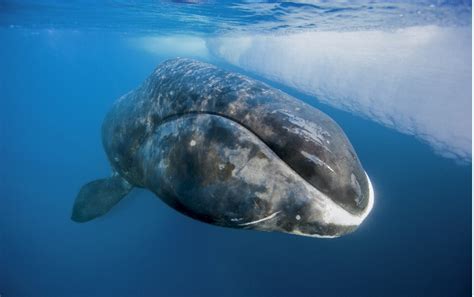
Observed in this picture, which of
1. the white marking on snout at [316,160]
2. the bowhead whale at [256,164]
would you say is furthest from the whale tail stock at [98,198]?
the white marking on snout at [316,160]

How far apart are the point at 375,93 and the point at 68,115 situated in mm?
54704

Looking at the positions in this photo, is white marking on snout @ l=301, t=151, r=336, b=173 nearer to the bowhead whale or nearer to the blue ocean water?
the bowhead whale

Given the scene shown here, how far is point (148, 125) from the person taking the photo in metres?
4.40

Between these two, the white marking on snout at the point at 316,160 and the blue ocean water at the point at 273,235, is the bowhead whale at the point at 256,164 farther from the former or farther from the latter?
the blue ocean water at the point at 273,235

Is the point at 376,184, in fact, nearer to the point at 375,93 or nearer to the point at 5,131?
the point at 375,93

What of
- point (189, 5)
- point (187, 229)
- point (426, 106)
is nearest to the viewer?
point (187, 229)

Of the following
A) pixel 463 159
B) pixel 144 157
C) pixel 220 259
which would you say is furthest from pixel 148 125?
pixel 463 159

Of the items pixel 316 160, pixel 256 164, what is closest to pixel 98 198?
pixel 256 164

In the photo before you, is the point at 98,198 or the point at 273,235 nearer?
the point at 98,198

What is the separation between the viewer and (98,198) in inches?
335

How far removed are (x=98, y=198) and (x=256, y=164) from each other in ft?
24.5

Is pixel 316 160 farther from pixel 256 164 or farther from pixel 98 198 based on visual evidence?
pixel 98 198

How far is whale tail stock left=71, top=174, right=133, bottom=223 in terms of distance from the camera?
8.02m

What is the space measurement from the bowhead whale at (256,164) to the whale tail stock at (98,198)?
4.89 meters
